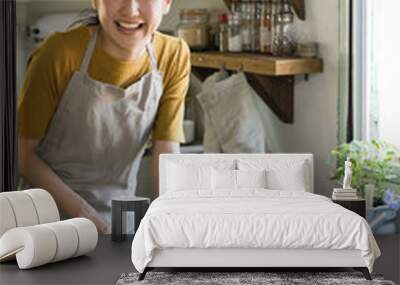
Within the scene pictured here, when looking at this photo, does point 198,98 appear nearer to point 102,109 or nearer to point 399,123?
point 102,109

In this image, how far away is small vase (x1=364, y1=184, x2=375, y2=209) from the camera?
21.7 ft

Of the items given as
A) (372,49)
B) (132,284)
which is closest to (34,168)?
(132,284)

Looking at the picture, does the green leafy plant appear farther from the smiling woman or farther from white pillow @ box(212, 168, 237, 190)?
the smiling woman

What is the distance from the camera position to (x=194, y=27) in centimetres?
709

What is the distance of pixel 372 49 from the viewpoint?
668 cm

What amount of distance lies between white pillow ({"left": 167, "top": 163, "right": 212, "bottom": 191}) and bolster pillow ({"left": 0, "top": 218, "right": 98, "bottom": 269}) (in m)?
0.82

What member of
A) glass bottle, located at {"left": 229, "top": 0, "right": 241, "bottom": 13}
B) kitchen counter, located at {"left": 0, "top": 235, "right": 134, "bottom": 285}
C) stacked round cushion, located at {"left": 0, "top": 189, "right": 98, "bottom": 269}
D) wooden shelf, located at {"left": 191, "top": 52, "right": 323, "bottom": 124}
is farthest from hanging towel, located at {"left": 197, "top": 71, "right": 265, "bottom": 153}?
stacked round cushion, located at {"left": 0, "top": 189, "right": 98, "bottom": 269}

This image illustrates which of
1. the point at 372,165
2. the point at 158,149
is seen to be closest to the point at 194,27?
the point at 158,149

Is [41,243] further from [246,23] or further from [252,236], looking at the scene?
[246,23]

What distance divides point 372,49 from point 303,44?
559 millimetres

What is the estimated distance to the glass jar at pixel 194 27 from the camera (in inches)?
277

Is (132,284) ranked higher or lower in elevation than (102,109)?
lower

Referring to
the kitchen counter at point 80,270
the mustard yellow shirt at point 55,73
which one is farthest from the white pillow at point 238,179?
the mustard yellow shirt at point 55,73

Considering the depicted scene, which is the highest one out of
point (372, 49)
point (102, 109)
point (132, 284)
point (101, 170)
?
point (372, 49)
